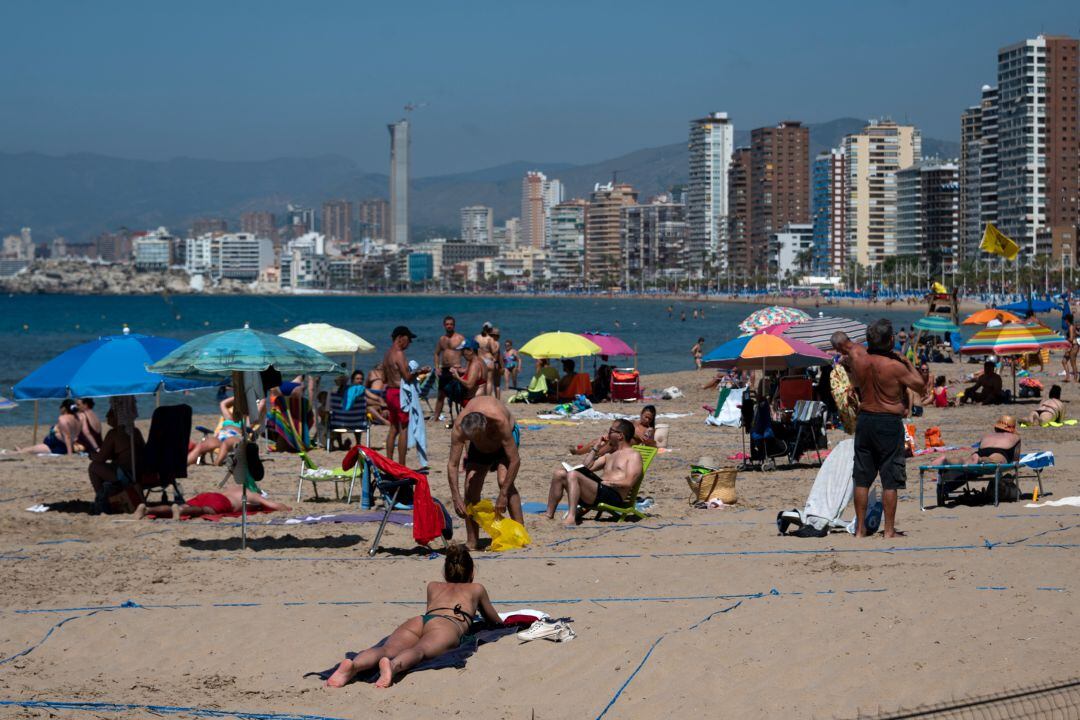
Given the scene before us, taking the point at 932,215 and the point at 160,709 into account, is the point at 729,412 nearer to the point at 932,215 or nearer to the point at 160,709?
the point at 160,709

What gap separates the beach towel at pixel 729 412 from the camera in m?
18.0

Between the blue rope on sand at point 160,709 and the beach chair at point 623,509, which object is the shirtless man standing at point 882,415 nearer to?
the beach chair at point 623,509

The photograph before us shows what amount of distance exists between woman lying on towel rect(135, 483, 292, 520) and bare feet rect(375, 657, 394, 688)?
475cm

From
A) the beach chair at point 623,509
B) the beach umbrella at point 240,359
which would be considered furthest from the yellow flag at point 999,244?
the beach umbrella at point 240,359

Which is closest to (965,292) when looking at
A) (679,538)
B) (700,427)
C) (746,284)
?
(746,284)

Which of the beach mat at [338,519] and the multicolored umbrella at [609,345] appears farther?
the multicolored umbrella at [609,345]

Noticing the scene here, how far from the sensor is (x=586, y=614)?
6922mm

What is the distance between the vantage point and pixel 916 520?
9234mm

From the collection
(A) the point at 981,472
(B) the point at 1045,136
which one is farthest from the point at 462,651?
(B) the point at 1045,136

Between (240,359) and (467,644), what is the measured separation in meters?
3.22

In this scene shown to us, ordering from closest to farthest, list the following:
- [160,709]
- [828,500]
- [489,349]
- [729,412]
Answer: [160,709] < [828,500] < [729,412] < [489,349]

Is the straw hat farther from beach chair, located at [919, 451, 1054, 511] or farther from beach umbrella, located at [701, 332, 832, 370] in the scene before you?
beach umbrella, located at [701, 332, 832, 370]

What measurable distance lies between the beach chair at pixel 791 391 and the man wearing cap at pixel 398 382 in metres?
5.41

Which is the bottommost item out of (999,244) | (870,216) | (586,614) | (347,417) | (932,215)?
(586,614)
